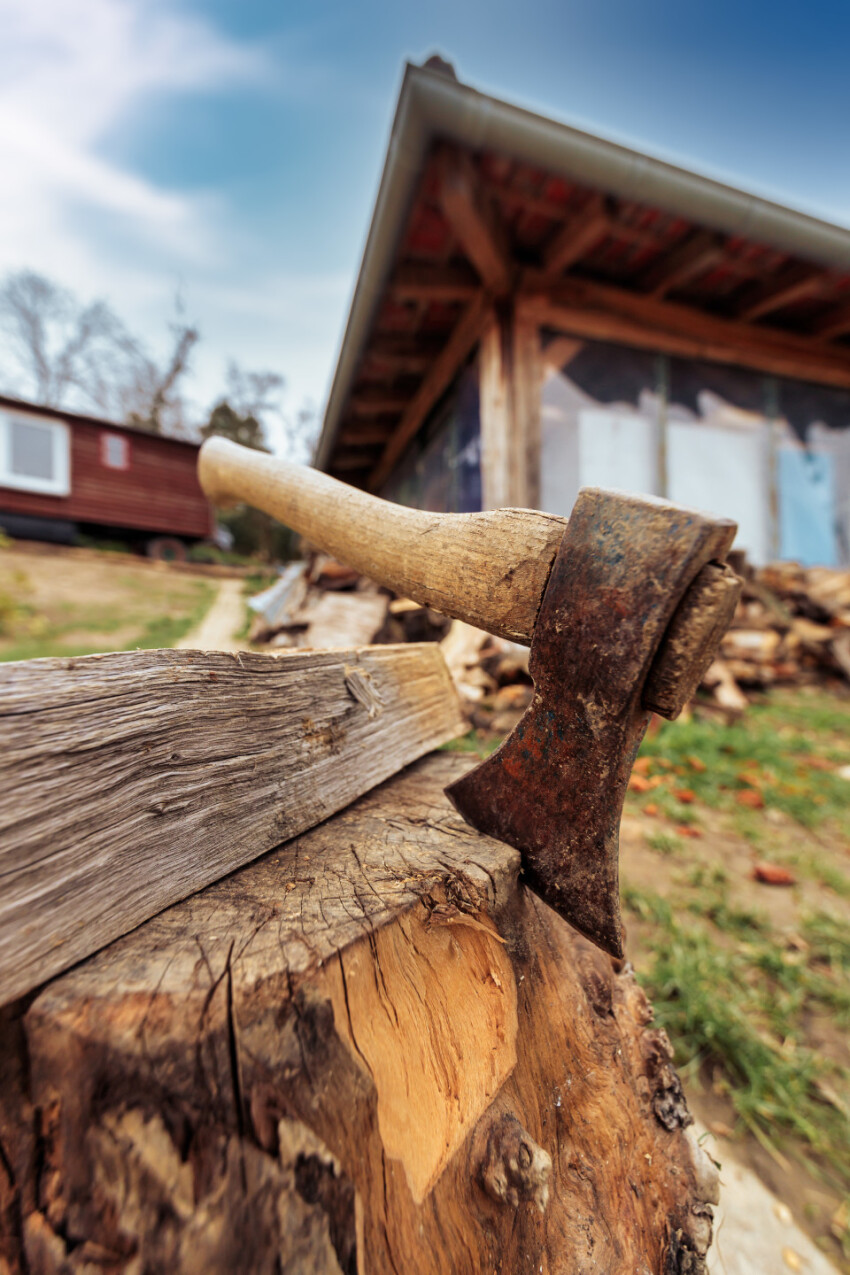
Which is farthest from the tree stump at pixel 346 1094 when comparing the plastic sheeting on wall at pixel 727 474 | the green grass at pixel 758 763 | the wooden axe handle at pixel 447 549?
the plastic sheeting on wall at pixel 727 474

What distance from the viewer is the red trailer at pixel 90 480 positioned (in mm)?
12336

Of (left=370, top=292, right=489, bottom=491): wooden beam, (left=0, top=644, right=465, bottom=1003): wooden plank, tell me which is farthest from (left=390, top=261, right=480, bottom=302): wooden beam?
(left=0, top=644, right=465, bottom=1003): wooden plank

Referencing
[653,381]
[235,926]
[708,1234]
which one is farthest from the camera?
[653,381]

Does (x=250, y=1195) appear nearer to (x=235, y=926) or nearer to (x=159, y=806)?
(x=235, y=926)

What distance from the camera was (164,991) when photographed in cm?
45

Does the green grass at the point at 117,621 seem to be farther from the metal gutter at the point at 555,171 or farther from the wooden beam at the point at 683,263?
the wooden beam at the point at 683,263

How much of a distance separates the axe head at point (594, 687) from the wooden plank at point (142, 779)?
0.96 ft

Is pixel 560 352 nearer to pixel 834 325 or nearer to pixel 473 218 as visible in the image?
pixel 473 218

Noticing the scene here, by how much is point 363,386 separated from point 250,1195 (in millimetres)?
6611

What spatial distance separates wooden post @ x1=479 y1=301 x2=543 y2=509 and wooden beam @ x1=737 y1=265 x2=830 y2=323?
6.44 feet

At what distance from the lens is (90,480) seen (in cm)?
1302

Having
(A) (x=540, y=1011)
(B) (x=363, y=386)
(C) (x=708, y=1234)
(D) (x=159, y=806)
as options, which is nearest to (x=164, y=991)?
(D) (x=159, y=806)

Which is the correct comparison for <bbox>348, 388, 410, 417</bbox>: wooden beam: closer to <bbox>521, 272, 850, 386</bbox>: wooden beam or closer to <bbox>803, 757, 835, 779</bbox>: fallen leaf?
<bbox>521, 272, 850, 386</bbox>: wooden beam

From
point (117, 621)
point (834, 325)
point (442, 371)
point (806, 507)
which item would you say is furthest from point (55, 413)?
point (806, 507)
